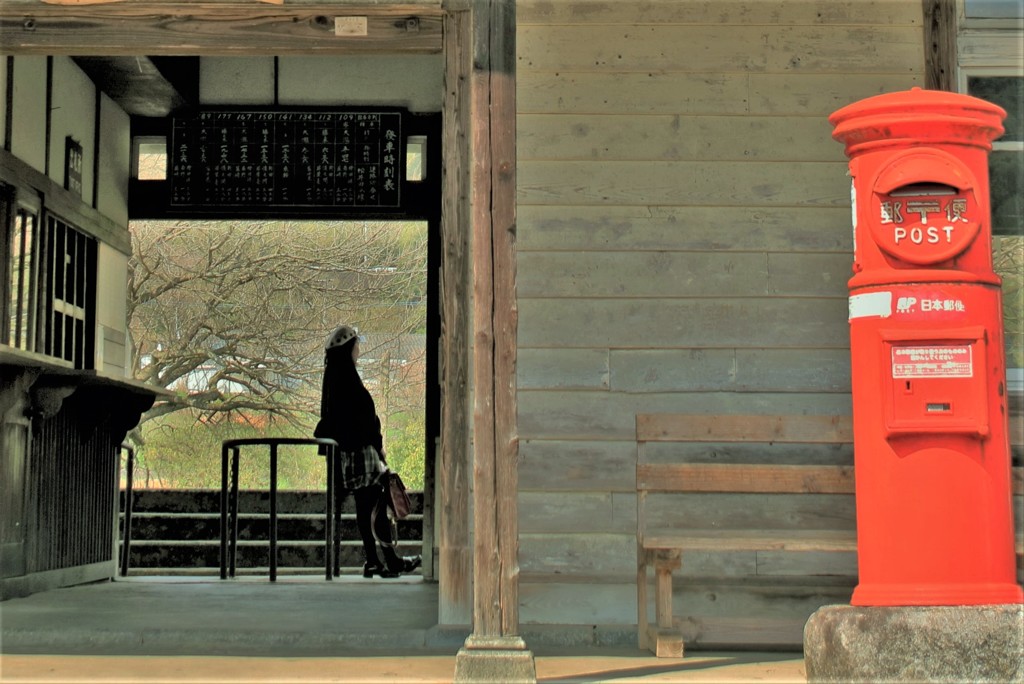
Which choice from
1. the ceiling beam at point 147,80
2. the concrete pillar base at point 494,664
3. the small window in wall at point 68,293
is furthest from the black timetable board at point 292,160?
the concrete pillar base at point 494,664

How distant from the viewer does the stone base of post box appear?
4086mm

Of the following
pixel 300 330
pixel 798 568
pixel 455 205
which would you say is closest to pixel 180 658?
pixel 455 205

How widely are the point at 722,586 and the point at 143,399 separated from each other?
15.7 feet

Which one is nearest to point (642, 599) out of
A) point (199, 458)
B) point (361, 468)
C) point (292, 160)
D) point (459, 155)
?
point (459, 155)

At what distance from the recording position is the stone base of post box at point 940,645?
409cm

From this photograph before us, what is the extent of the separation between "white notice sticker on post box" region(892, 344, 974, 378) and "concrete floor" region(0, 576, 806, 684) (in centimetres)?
121

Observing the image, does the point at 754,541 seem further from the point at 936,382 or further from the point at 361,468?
the point at 361,468

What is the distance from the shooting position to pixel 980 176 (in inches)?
164

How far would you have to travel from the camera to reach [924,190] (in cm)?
411

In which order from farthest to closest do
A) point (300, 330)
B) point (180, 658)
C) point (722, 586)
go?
point (300, 330) → point (722, 586) → point (180, 658)

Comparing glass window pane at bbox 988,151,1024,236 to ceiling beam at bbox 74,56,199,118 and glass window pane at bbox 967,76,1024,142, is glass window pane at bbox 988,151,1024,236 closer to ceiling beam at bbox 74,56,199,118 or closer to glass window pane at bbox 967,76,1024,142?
glass window pane at bbox 967,76,1024,142

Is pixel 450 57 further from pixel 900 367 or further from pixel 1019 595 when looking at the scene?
pixel 1019 595

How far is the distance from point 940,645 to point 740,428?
154cm

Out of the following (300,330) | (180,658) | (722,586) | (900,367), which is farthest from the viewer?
(300,330)
